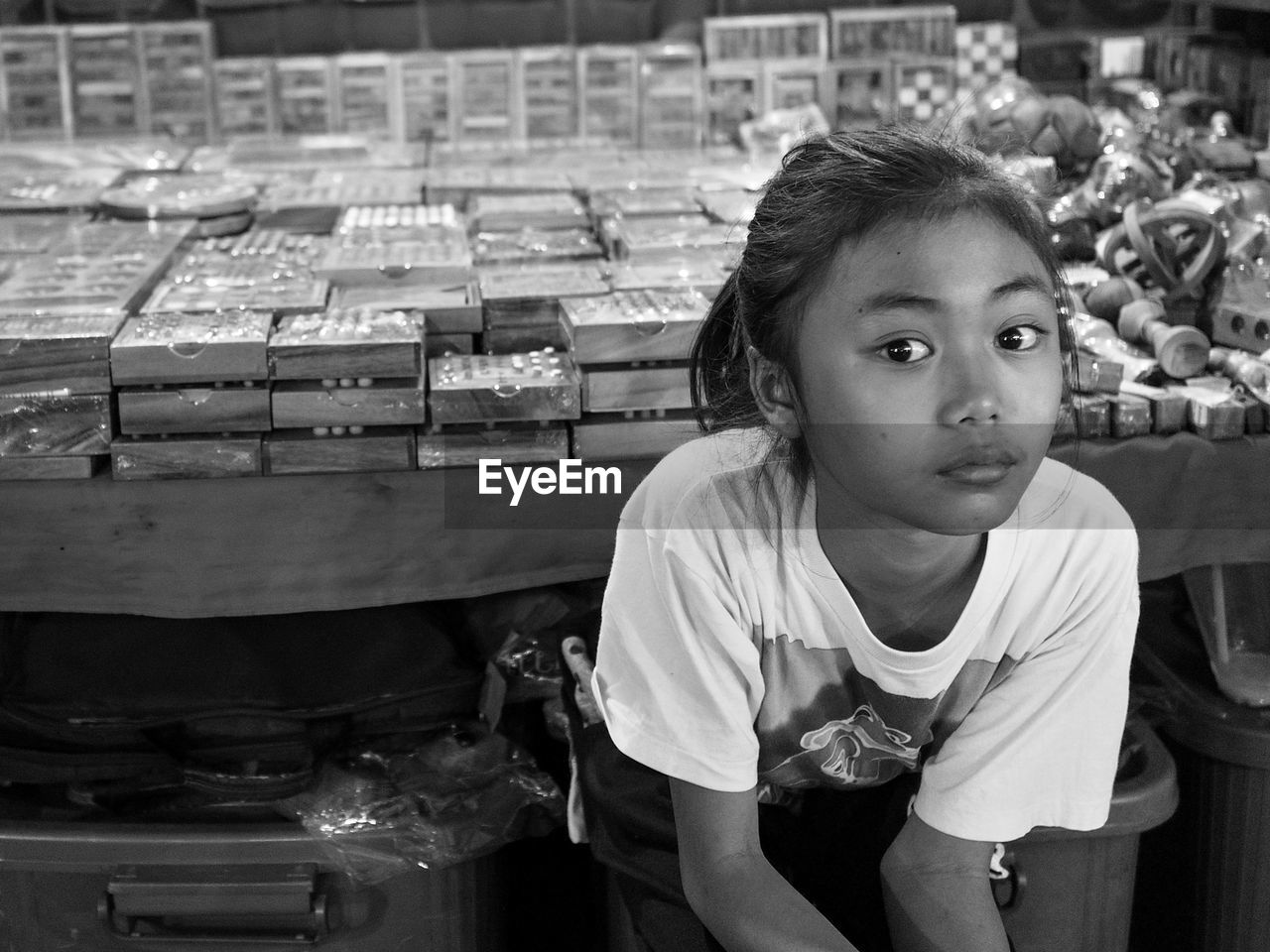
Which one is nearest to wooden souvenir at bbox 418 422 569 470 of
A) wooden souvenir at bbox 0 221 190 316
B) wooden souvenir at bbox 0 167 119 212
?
wooden souvenir at bbox 0 221 190 316

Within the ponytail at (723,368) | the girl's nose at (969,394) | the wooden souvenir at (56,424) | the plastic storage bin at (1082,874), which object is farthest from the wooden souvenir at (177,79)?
the girl's nose at (969,394)

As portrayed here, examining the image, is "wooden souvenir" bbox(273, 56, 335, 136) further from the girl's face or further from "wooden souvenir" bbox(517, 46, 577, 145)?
the girl's face

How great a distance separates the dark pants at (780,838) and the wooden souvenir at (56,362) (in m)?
0.67

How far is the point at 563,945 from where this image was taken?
6.43 feet

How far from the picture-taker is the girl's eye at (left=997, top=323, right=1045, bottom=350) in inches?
43.5

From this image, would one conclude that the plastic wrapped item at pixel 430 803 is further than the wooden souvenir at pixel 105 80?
No

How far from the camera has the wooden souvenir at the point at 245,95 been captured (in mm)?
3258

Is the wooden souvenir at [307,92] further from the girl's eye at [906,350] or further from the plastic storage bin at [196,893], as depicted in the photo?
the girl's eye at [906,350]

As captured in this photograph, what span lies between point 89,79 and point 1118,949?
273 centimetres

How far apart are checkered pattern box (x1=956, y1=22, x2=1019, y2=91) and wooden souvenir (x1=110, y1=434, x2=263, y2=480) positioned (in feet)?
7.19

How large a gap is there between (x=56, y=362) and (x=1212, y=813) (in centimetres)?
143

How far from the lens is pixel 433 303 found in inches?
72.8

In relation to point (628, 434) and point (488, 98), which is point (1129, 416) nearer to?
point (628, 434)

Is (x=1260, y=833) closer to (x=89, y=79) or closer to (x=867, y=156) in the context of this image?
(x=867, y=156)
